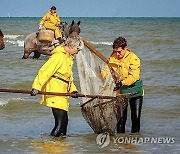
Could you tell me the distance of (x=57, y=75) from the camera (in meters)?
7.70

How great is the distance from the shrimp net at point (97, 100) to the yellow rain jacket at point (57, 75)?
0.64 m

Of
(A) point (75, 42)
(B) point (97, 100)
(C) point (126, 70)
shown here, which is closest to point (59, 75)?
(A) point (75, 42)

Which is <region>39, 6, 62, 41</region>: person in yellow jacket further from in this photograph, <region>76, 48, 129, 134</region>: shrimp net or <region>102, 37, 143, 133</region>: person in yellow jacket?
<region>102, 37, 143, 133</region>: person in yellow jacket

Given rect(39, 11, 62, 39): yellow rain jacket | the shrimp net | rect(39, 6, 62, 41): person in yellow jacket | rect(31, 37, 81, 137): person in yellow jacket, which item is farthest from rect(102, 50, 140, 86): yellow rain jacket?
rect(39, 11, 62, 39): yellow rain jacket

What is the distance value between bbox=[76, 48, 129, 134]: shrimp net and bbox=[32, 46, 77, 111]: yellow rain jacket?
64 cm

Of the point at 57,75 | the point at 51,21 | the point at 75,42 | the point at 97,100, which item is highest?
the point at 51,21

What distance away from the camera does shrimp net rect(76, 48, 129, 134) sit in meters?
8.35

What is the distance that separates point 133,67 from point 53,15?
45.5ft

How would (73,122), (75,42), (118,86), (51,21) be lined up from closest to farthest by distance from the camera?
(75,42) → (118,86) → (73,122) → (51,21)

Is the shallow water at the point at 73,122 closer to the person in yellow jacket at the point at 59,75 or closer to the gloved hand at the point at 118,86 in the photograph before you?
the person in yellow jacket at the point at 59,75

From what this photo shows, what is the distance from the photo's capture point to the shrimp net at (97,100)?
8352 millimetres

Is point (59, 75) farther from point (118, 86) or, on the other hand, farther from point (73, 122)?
point (73, 122)

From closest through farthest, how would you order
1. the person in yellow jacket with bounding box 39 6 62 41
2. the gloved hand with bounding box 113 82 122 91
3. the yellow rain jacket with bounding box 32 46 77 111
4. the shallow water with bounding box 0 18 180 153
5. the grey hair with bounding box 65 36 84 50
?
the yellow rain jacket with bounding box 32 46 77 111 → the grey hair with bounding box 65 36 84 50 → the shallow water with bounding box 0 18 180 153 → the gloved hand with bounding box 113 82 122 91 → the person in yellow jacket with bounding box 39 6 62 41

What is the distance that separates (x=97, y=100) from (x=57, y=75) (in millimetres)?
920
